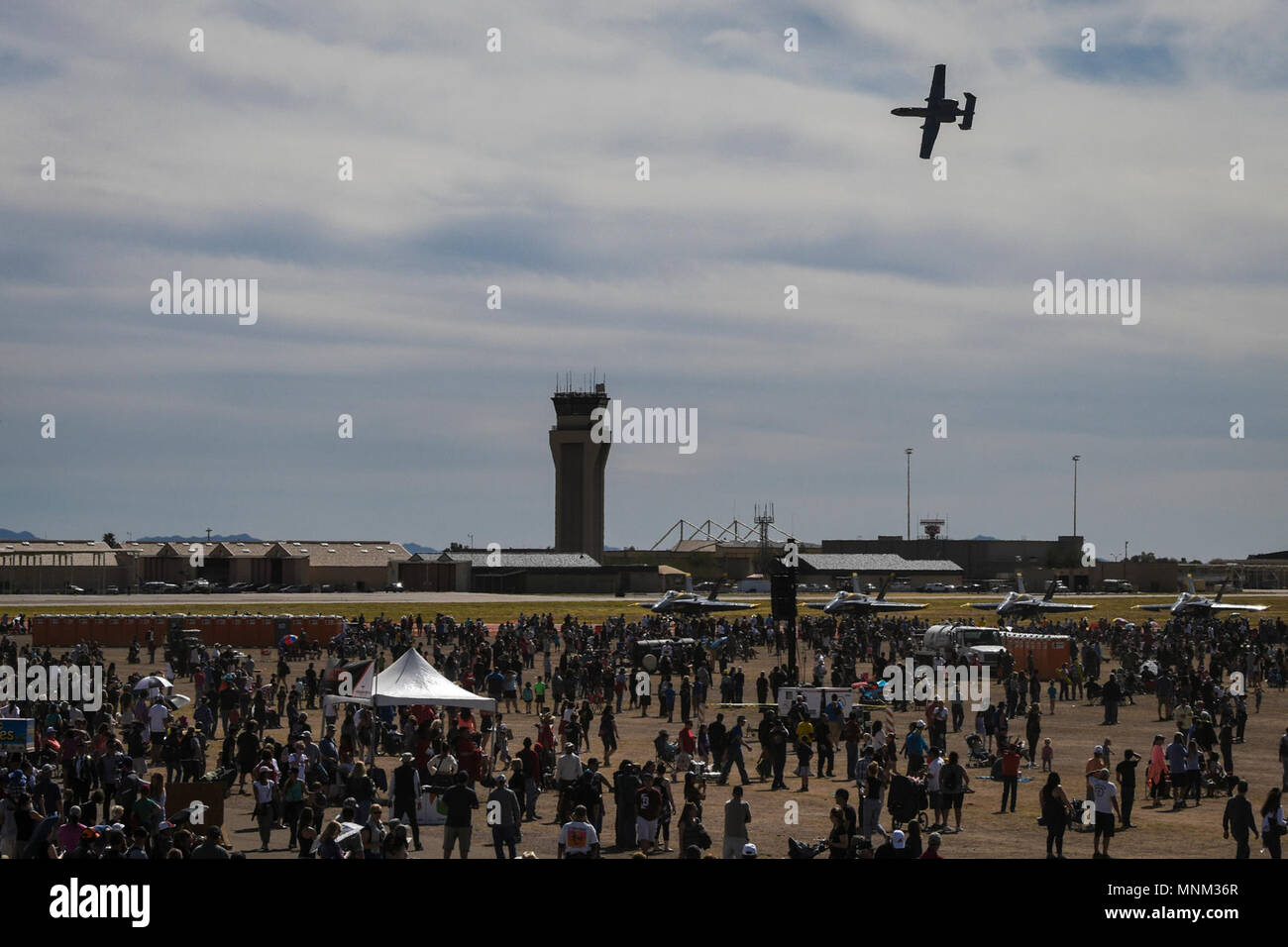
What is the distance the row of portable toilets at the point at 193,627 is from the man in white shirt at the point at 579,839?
1702 inches

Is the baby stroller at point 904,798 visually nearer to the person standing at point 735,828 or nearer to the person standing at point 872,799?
the person standing at point 872,799

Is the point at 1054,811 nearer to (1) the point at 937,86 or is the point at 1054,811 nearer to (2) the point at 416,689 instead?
(2) the point at 416,689

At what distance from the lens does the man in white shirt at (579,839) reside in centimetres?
1647

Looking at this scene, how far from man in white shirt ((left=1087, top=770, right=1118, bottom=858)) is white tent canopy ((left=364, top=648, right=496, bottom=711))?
11.6m

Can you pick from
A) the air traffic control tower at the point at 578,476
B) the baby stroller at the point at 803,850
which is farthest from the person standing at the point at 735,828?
the air traffic control tower at the point at 578,476

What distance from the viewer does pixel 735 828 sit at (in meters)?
18.1

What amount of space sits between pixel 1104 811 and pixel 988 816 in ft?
12.9

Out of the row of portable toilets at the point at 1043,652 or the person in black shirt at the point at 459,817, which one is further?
the row of portable toilets at the point at 1043,652

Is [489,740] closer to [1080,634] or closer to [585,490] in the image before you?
[1080,634]

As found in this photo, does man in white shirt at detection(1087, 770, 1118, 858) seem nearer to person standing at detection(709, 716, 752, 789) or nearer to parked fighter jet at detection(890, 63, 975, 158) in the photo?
person standing at detection(709, 716, 752, 789)

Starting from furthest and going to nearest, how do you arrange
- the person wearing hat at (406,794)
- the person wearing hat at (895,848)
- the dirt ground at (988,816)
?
the dirt ground at (988,816) → the person wearing hat at (406,794) → the person wearing hat at (895,848)

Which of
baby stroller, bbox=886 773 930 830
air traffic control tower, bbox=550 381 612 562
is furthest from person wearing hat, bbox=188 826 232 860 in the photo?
air traffic control tower, bbox=550 381 612 562

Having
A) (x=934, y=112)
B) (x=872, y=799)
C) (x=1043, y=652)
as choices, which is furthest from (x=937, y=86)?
(x=872, y=799)
